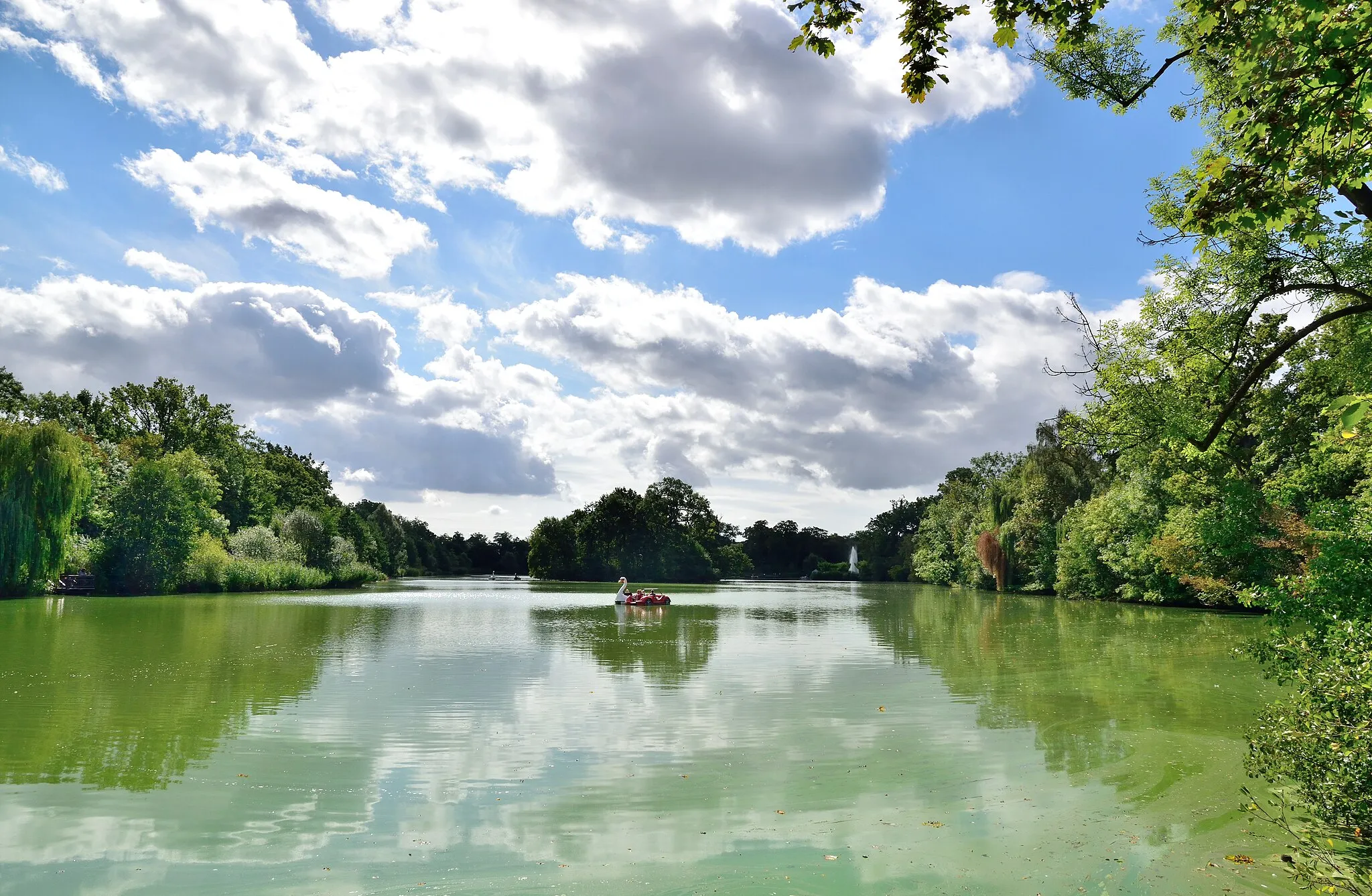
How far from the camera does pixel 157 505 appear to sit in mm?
41406

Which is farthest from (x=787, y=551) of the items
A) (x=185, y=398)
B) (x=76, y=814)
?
(x=76, y=814)

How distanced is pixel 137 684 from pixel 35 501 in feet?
88.5

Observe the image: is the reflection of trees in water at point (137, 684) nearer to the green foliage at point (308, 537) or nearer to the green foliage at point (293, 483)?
the green foliage at point (308, 537)

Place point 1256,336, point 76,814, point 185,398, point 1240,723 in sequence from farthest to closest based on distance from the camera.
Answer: point 185,398 < point 1256,336 < point 1240,723 < point 76,814

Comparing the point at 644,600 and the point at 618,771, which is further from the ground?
the point at 644,600

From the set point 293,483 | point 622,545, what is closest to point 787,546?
point 622,545

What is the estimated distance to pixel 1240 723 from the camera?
10219 mm

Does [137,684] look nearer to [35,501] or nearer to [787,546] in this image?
[35,501]

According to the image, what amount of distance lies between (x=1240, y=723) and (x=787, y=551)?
369 feet

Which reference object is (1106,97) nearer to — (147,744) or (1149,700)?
(1149,700)

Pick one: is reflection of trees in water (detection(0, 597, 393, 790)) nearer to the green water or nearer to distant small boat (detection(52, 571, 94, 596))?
the green water

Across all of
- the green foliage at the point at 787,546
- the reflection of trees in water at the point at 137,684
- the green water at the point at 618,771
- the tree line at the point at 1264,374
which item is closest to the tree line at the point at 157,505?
the reflection of trees in water at the point at 137,684

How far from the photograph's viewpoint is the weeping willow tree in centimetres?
3322

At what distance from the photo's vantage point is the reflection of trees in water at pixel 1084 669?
10203 mm
